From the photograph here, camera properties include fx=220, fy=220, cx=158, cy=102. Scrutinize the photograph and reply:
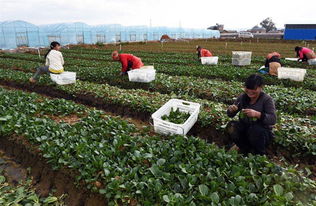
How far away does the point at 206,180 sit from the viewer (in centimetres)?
286

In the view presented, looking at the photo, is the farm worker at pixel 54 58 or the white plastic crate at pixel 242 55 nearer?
the farm worker at pixel 54 58

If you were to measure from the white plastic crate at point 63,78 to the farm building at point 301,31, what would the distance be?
49.0 m

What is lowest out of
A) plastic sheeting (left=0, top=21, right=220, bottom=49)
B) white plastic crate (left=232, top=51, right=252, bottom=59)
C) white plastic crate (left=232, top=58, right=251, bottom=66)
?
white plastic crate (left=232, top=58, right=251, bottom=66)

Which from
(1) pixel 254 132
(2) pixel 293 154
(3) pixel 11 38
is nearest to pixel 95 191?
(1) pixel 254 132

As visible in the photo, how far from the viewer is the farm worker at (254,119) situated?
3498mm

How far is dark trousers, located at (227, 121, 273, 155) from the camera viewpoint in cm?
371

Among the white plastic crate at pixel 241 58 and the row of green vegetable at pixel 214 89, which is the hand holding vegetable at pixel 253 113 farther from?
the white plastic crate at pixel 241 58

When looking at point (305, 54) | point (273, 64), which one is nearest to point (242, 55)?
point (273, 64)

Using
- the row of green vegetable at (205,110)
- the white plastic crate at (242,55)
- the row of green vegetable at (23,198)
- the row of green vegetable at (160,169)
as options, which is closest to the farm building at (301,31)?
the white plastic crate at (242,55)

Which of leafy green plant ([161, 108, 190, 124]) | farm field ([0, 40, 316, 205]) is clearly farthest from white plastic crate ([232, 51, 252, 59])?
leafy green plant ([161, 108, 190, 124])

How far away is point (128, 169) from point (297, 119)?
13.4 ft

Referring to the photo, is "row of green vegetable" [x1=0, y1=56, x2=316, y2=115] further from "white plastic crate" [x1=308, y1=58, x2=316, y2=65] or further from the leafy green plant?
"white plastic crate" [x1=308, y1=58, x2=316, y2=65]

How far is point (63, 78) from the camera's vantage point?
8266 millimetres

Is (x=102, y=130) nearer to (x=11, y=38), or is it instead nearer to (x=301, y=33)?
(x=11, y=38)
